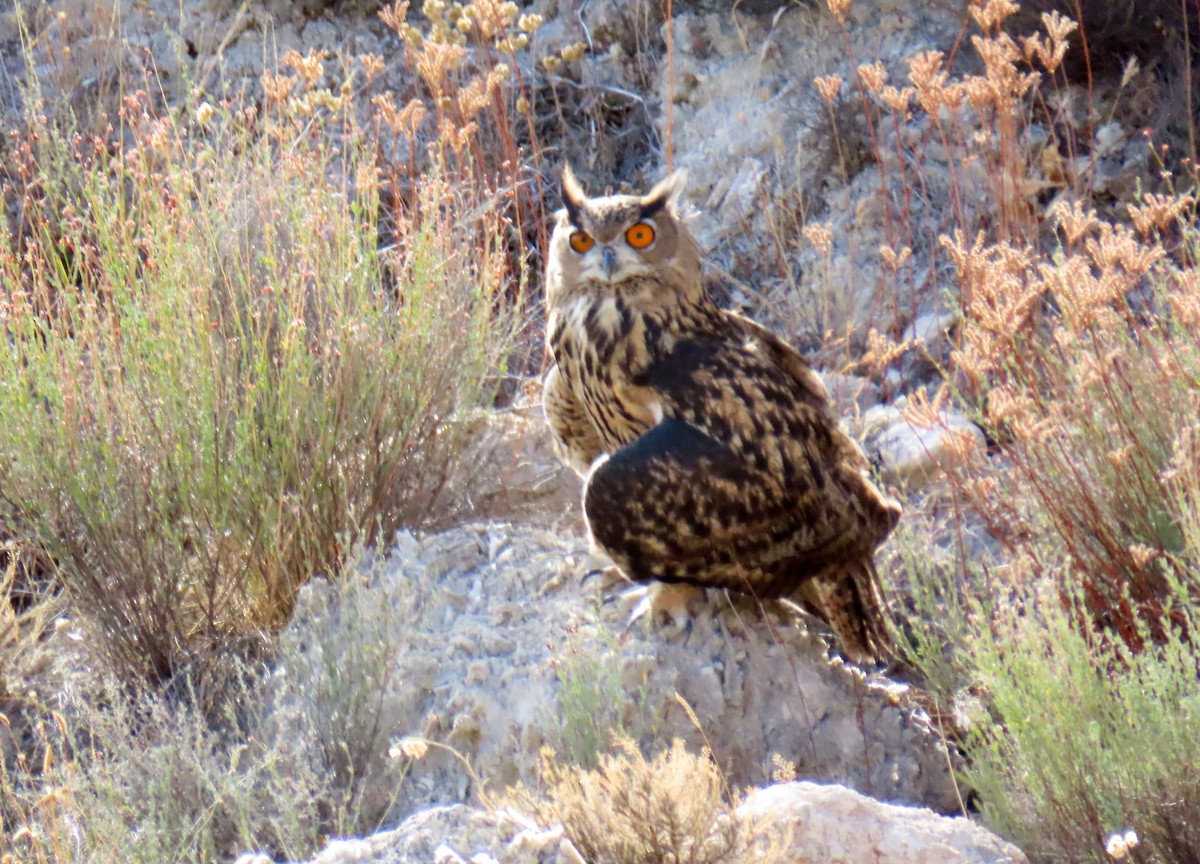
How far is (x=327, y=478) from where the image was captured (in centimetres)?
420

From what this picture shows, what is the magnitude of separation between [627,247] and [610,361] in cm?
33

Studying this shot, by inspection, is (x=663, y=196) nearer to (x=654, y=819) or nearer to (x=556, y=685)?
(x=556, y=685)

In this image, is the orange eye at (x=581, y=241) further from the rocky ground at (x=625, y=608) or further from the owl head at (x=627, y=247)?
the rocky ground at (x=625, y=608)

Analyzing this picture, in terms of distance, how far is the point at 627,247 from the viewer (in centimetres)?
391

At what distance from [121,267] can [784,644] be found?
220 centimetres

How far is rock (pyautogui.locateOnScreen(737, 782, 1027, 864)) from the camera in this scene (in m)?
2.47

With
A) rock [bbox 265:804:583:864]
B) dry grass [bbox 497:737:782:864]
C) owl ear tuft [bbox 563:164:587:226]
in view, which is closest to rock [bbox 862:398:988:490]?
owl ear tuft [bbox 563:164:587:226]

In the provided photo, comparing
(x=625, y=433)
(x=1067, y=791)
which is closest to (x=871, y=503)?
(x=625, y=433)

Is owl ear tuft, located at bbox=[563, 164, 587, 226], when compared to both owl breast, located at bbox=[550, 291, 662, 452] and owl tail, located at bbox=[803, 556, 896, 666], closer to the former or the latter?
owl breast, located at bbox=[550, 291, 662, 452]

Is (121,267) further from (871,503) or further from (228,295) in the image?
(871,503)

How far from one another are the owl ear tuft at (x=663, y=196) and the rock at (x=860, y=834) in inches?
74.3

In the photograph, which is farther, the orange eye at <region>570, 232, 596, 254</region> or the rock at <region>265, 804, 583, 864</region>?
the orange eye at <region>570, 232, 596, 254</region>

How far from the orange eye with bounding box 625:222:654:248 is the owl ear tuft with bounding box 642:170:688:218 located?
4cm

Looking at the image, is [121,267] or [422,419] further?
[422,419]
